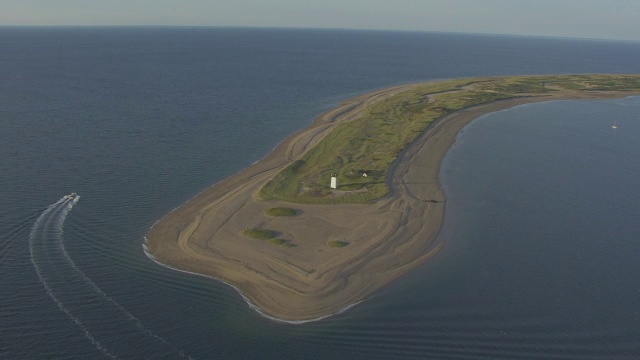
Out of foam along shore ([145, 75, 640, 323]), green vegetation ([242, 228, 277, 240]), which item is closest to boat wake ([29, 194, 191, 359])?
foam along shore ([145, 75, 640, 323])

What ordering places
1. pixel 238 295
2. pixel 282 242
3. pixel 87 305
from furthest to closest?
pixel 282 242
pixel 238 295
pixel 87 305

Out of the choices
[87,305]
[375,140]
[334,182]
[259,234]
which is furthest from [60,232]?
[375,140]

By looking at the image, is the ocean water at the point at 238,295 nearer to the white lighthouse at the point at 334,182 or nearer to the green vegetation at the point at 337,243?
the green vegetation at the point at 337,243

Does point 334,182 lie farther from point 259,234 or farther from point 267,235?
point 259,234

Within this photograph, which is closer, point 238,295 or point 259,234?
point 238,295

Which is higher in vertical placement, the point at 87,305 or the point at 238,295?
→ the point at 87,305

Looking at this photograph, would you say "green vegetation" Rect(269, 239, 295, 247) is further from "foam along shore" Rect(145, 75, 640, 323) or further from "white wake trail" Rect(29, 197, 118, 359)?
"white wake trail" Rect(29, 197, 118, 359)

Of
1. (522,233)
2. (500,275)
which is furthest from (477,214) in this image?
(500,275)

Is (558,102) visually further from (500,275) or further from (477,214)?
(500,275)

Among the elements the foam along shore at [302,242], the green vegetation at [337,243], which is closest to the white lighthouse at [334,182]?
the foam along shore at [302,242]
